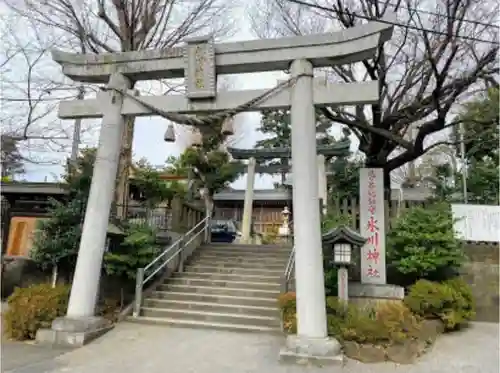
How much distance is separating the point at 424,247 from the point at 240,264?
484 cm

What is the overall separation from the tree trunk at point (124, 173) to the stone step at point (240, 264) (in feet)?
8.55

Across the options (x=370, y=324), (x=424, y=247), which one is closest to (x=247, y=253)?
(x=424, y=247)

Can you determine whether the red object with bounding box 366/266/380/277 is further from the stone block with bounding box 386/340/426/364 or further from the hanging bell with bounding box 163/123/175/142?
the hanging bell with bounding box 163/123/175/142

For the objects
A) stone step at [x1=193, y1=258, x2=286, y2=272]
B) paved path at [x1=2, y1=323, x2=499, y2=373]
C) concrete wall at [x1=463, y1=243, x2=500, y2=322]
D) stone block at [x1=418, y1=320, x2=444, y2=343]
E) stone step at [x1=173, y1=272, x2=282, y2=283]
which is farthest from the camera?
stone step at [x1=193, y1=258, x2=286, y2=272]

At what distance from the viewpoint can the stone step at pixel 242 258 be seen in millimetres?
11323

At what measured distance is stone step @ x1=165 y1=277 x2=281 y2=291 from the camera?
9.63 meters

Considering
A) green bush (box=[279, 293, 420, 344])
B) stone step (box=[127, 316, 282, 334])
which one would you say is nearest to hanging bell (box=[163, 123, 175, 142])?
stone step (box=[127, 316, 282, 334])

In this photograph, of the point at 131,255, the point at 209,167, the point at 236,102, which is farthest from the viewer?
the point at 209,167

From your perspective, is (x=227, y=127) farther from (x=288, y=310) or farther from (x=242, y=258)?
(x=242, y=258)

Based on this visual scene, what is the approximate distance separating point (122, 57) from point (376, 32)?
4.91m

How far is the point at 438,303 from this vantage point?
Answer: 7.67 meters

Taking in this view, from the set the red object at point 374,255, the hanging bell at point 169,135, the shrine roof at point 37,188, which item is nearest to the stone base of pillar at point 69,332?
the red object at point 374,255

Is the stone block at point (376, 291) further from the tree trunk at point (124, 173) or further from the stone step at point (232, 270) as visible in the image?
the tree trunk at point (124, 173)

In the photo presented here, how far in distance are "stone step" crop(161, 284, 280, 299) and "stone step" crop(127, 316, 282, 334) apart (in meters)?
1.26
